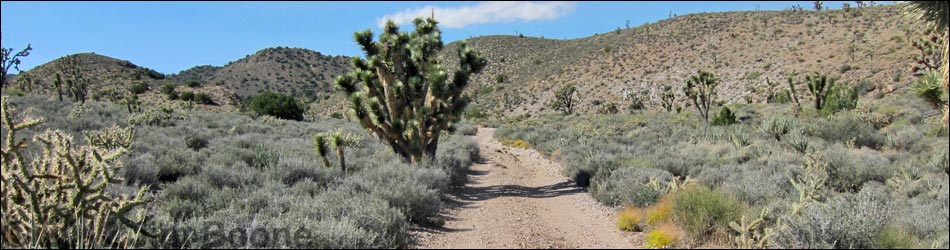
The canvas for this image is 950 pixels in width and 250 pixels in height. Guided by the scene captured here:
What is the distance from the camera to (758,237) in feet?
20.9

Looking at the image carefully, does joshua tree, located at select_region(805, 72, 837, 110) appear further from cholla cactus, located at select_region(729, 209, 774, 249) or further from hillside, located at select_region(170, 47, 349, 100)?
hillside, located at select_region(170, 47, 349, 100)

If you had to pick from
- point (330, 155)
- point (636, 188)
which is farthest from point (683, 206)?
point (330, 155)

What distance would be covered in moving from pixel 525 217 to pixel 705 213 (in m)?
3.24

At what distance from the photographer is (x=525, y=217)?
31.9 ft

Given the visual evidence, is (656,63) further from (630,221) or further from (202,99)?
(630,221)

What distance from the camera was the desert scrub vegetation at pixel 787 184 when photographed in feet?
21.5

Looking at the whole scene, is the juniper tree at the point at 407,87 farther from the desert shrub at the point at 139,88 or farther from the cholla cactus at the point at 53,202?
the desert shrub at the point at 139,88

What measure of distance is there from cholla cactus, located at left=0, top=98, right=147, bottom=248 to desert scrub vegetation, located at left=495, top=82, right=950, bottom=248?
6.52 metres

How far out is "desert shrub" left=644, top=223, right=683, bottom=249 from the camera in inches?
285

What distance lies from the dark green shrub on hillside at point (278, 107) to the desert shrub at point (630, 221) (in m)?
34.1

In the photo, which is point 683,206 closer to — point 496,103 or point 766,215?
point 766,215

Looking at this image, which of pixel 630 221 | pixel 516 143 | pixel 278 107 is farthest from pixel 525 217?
pixel 278 107

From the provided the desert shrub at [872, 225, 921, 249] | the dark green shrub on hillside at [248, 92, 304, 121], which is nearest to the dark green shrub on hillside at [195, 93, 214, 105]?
the dark green shrub on hillside at [248, 92, 304, 121]

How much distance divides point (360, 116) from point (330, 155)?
3148 millimetres
